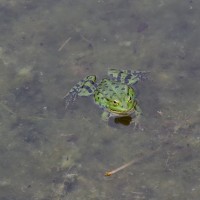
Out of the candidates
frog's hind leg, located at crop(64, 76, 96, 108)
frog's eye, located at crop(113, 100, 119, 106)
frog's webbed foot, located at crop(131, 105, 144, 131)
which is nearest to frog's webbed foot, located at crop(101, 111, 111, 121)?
frog's eye, located at crop(113, 100, 119, 106)

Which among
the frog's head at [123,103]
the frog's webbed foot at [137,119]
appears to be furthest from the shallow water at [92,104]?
the frog's head at [123,103]

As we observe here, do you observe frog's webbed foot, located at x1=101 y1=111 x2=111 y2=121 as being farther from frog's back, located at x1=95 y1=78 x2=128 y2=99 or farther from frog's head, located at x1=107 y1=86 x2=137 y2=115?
frog's back, located at x1=95 y1=78 x2=128 y2=99

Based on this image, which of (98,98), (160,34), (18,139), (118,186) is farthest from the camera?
(160,34)

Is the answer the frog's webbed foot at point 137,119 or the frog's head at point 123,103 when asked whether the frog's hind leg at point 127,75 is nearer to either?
the frog's head at point 123,103

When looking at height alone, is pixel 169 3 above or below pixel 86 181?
above

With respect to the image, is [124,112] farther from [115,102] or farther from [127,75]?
[127,75]

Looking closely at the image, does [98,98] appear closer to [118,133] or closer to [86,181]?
[118,133]

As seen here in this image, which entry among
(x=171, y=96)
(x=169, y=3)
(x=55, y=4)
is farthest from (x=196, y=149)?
(x=55, y=4)
